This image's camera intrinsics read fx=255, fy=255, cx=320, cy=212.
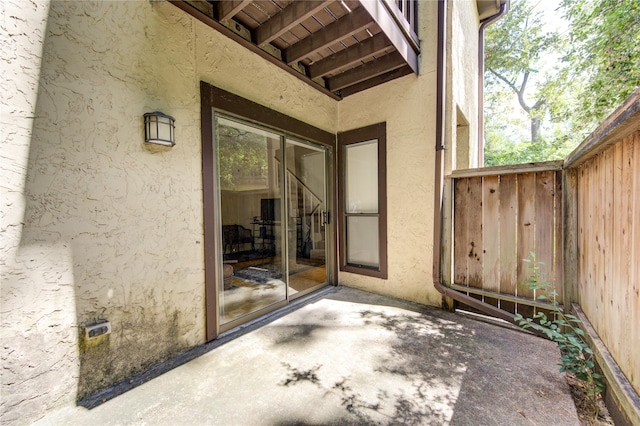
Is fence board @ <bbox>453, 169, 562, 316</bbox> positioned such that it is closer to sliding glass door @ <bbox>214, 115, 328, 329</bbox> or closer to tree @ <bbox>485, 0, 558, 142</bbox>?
sliding glass door @ <bbox>214, 115, 328, 329</bbox>

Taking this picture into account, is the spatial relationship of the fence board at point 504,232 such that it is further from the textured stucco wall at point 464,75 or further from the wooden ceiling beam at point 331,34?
the wooden ceiling beam at point 331,34

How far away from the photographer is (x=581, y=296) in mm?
2277

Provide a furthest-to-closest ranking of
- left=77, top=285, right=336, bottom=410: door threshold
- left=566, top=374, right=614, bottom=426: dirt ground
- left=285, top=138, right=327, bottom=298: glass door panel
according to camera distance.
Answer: left=285, top=138, right=327, bottom=298: glass door panel < left=77, top=285, right=336, bottom=410: door threshold < left=566, top=374, right=614, bottom=426: dirt ground

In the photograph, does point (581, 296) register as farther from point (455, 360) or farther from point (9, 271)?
point (9, 271)

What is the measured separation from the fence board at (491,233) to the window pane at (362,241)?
4.80 feet

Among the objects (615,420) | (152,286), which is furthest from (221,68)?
(615,420)

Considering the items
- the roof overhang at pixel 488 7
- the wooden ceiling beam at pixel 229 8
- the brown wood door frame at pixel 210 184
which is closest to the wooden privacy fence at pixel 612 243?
the wooden ceiling beam at pixel 229 8

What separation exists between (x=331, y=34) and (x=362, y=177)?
206 centimetres

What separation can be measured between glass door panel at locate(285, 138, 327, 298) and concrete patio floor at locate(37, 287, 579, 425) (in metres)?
1.23

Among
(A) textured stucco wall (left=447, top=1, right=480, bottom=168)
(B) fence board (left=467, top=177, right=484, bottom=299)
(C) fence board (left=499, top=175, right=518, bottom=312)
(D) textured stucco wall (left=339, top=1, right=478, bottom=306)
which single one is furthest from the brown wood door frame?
(C) fence board (left=499, top=175, right=518, bottom=312)

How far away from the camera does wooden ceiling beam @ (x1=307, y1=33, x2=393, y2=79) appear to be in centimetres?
306

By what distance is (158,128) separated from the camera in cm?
211

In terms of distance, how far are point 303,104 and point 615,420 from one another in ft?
13.3

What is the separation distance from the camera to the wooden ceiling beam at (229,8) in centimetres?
223
